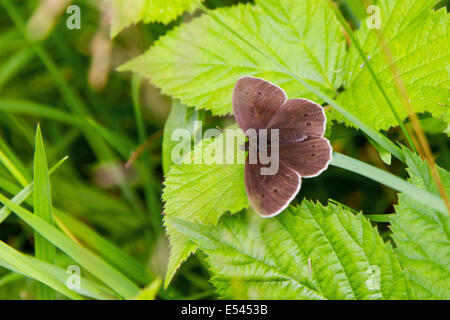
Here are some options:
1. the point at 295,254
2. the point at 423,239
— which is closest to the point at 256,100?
the point at 295,254

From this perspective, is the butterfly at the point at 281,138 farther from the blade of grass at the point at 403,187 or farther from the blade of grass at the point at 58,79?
the blade of grass at the point at 58,79

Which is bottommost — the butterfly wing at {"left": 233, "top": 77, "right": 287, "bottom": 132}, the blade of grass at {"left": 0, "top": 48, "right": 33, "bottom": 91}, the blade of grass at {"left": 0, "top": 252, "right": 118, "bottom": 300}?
the blade of grass at {"left": 0, "top": 252, "right": 118, "bottom": 300}

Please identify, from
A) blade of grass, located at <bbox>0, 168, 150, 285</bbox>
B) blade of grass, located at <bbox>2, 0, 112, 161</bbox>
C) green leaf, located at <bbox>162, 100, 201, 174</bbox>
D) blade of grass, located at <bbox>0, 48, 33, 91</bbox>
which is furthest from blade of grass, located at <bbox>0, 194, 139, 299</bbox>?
blade of grass, located at <bbox>0, 48, 33, 91</bbox>

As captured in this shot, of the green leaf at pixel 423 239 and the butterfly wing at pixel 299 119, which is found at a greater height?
the butterfly wing at pixel 299 119

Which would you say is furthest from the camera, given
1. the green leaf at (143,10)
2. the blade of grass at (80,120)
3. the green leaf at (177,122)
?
the blade of grass at (80,120)

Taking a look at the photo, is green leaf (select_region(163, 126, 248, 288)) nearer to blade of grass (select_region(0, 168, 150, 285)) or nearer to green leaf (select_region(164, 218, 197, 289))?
green leaf (select_region(164, 218, 197, 289))

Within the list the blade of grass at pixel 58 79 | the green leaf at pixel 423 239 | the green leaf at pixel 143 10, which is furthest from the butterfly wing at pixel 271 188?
the blade of grass at pixel 58 79
